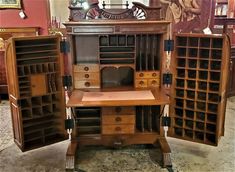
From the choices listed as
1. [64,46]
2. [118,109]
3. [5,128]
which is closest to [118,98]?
[118,109]

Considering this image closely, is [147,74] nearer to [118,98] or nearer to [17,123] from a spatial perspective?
[118,98]

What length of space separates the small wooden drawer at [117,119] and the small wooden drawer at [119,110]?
0.03 metres

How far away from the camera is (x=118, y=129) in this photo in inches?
110

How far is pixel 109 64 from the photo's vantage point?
2730 mm

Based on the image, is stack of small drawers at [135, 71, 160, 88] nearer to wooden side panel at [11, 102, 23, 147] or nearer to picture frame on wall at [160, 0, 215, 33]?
wooden side panel at [11, 102, 23, 147]

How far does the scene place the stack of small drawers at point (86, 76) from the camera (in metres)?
2.73

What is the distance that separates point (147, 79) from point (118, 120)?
50 centimetres

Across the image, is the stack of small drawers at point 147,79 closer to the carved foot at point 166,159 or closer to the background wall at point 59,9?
the carved foot at point 166,159

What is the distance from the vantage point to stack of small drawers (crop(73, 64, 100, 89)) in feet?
8.95

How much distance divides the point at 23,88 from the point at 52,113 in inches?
16.2

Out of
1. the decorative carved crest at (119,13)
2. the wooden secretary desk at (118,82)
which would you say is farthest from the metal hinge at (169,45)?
the decorative carved crest at (119,13)

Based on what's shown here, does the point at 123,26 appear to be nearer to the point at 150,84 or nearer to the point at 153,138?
the point at 150,84

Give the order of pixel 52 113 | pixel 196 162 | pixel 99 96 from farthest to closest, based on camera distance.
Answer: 1. pixel 52 113
2. pixel 196 162
3. pixel 99 96

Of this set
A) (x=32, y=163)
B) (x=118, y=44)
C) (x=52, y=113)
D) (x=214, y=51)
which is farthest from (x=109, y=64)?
(x=32, y=163)
